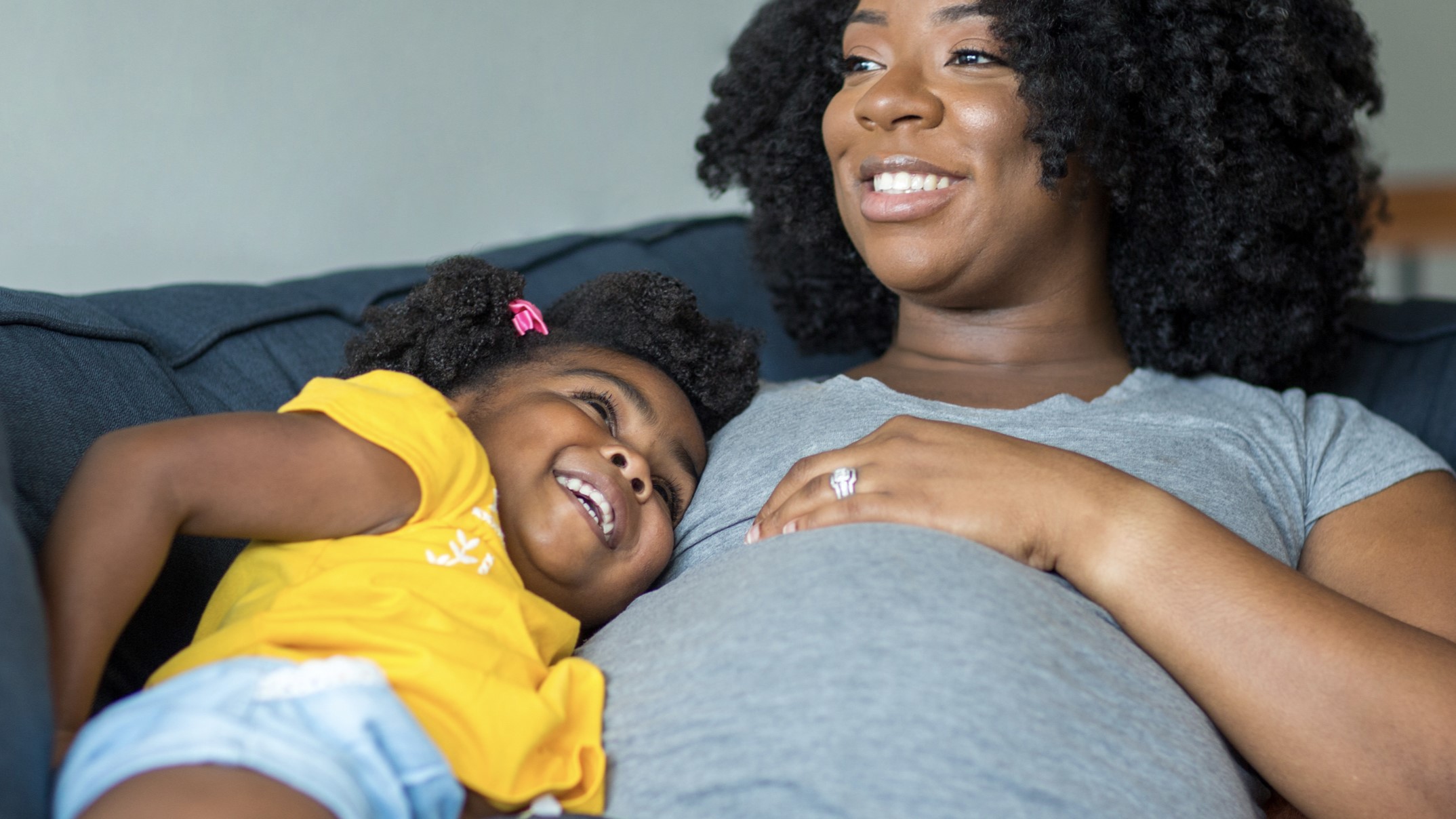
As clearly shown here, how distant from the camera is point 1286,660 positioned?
106cm

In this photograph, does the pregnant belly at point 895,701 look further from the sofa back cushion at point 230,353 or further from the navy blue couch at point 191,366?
the sofa back cushion at point 230,353

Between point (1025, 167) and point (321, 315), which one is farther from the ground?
point (1025, 167)

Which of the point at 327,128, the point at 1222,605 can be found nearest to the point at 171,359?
the point at 327,128

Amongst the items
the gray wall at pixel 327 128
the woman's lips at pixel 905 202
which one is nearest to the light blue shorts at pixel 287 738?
the woman's lips at pixel 905 202

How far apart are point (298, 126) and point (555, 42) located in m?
0.71

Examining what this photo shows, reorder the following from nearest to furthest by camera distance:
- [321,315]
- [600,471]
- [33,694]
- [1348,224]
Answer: [33,694], [600,471], [321,315], [1348,224]

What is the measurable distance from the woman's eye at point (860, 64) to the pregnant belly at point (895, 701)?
0.76 m

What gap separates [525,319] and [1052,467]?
25.0 inches

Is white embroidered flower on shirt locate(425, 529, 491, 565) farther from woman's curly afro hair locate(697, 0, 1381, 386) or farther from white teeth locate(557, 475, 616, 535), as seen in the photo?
woman's curly afro hair locate(697, 0, 1381, 386)

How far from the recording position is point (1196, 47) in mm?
1540

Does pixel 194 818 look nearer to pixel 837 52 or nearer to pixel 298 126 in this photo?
A: pixel 837 52

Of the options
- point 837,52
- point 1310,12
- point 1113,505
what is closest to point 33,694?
point 1113,505

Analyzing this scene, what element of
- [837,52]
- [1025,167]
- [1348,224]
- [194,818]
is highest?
[837,52]

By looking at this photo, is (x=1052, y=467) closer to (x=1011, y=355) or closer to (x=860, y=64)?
(x=1011, y=355)
